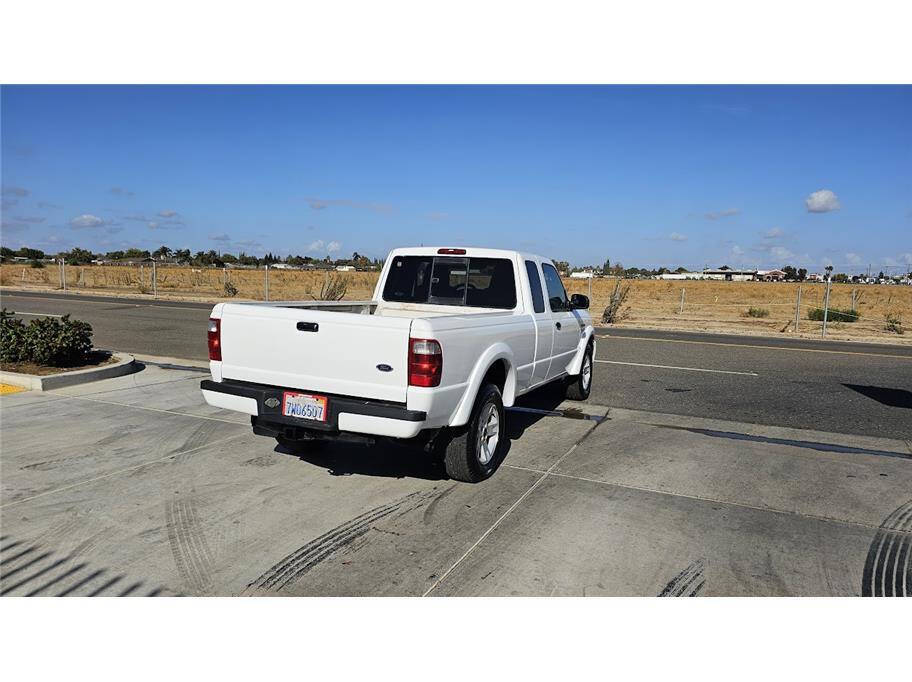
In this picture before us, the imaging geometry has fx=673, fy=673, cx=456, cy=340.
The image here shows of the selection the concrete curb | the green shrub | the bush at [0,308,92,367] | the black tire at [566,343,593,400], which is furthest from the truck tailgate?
the green shrub

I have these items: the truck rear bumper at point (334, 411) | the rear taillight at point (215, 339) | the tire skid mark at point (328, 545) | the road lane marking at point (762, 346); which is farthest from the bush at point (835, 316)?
the rear taillight at point (215, 339)

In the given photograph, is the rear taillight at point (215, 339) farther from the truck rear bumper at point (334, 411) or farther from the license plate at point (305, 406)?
the license plate at point (305, 406)

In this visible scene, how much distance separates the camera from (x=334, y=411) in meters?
4.80

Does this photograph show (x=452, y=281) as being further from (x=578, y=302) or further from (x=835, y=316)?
(x=835, y=316)

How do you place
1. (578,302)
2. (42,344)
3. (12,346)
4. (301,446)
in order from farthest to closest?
1. (12,346)
2. (42,344)
3. (578,302)
4. (301,446)

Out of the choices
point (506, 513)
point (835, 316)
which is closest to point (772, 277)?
point (835, 316)

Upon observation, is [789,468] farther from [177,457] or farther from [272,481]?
[177,457]

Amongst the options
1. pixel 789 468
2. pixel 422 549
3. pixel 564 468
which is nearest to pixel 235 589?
pixel 422 549

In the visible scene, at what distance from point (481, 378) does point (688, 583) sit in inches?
84.4

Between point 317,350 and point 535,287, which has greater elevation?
point 535,287

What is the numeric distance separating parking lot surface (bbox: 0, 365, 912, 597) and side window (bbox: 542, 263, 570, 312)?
1416 millimetres

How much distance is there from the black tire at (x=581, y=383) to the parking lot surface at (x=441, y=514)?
158cm

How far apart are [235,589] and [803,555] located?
351cm

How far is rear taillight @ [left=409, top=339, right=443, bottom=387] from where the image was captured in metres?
4.57
